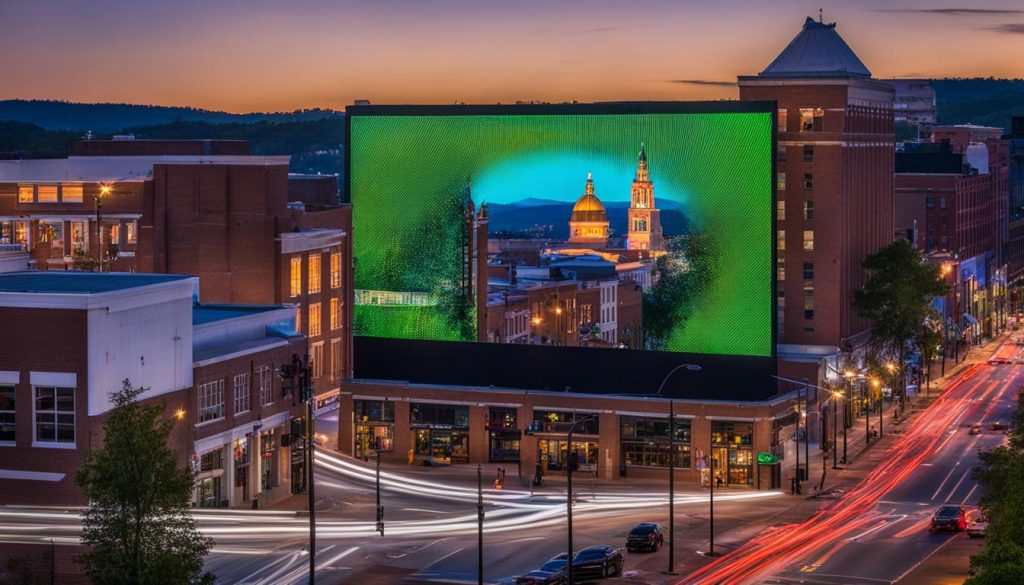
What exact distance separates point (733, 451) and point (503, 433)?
1660cm

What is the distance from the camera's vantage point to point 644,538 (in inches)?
3521

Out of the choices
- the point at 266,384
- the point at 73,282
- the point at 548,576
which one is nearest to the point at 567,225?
the point at 266,384

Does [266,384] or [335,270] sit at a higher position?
[335,270]

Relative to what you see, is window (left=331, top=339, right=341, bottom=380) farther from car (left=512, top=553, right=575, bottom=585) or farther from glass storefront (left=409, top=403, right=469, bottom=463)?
car (left=512, top=553, right=575, bottom=585)

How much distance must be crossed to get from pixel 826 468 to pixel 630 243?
2269cm

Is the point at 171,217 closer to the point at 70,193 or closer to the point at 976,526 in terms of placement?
the point at 70,193

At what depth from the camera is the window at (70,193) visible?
5113 inches

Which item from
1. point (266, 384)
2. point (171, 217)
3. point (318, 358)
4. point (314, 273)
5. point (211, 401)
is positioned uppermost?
point (171, 217)

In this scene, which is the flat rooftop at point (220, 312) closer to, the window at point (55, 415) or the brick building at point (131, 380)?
the brick building at point (131, 380)

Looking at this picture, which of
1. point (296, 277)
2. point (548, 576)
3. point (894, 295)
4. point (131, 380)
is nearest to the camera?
point (548, 576)

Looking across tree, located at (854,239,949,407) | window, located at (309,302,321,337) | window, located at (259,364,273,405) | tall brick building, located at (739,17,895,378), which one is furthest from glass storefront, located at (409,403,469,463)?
tree, located at (854,239,949,407)

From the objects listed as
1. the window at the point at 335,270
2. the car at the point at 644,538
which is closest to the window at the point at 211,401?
the car at the point at 644,538

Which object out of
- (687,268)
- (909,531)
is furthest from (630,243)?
(909,531)

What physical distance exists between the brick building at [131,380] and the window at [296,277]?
2807cm
